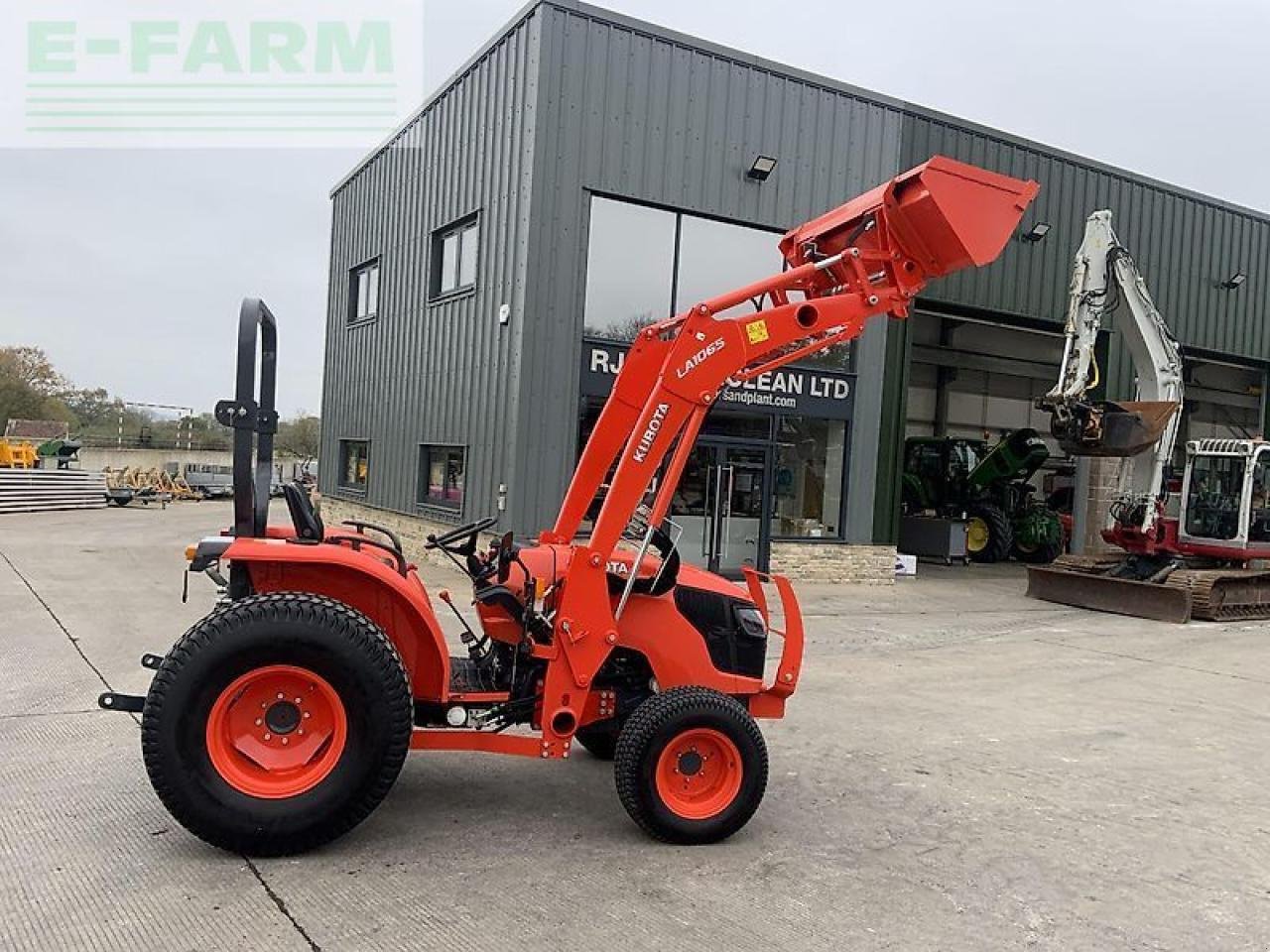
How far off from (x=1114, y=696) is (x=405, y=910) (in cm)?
627

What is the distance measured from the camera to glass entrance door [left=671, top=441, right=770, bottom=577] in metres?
13.3

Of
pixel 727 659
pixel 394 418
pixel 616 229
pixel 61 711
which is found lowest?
pixel 61 711

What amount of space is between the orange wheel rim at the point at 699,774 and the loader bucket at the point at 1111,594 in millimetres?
9849

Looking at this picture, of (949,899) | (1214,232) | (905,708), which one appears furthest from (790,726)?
(1214,232)

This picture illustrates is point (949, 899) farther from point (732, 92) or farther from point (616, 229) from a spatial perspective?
point (732, 92)

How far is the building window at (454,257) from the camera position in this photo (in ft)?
44.9

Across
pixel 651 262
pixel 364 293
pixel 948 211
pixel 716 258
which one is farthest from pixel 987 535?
pixel 948 211

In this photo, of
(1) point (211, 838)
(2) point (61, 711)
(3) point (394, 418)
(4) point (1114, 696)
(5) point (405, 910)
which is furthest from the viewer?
(3) point (394, 418)

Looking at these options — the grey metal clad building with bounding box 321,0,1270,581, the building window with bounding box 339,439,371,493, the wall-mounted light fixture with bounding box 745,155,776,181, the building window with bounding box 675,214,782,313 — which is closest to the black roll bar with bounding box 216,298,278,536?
the grey metal clad building with bounding box 321,0,1270,581

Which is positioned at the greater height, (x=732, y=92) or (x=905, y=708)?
(x=732, y=92)

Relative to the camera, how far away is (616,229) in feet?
41.3

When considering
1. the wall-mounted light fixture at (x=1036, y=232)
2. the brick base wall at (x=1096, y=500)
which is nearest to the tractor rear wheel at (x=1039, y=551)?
the brick base wall at (x=1096, y=500)

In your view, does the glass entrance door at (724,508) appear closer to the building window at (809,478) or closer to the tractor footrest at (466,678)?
the building window at (809,478)

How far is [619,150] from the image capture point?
40.7 ft
